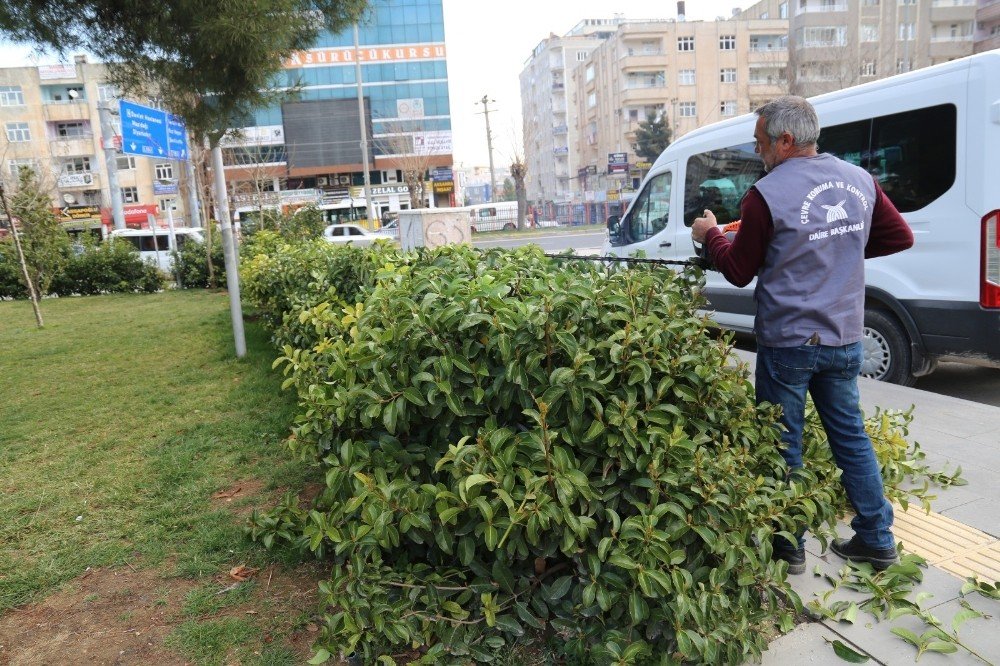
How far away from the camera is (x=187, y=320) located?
11414mm

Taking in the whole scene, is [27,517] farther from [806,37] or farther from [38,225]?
[806,37]

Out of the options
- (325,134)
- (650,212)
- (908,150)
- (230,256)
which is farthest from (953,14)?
(230,256)

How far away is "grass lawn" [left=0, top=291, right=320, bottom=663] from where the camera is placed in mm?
3037

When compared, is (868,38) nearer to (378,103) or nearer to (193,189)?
(378,103)

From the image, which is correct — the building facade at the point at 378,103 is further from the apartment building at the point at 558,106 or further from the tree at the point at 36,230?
the tree at the point at 36,230

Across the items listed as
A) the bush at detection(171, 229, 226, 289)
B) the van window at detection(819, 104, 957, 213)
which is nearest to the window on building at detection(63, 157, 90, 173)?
the bush at detection(171, 229, 226, 289)

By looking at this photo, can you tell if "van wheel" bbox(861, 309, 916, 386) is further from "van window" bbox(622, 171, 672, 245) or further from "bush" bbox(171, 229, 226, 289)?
"bush" bbox(171, 229, 226, 289)

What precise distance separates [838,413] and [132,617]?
2.97 meters

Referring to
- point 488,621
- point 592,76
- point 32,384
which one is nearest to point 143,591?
point 488,621

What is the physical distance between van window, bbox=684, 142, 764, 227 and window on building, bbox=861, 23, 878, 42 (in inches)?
1922

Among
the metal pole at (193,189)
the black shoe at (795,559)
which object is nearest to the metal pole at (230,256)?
the black shoe at (795,559)

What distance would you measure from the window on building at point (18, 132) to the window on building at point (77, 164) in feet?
11.9

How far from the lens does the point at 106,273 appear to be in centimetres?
1777

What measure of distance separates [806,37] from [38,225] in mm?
54918
